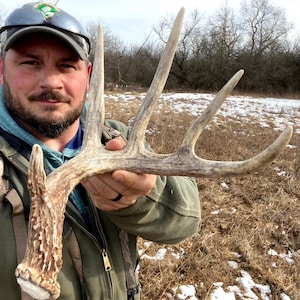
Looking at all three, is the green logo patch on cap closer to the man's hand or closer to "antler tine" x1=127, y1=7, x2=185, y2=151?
"antler tine" x1=127, y1=7, x2=185, y2=151

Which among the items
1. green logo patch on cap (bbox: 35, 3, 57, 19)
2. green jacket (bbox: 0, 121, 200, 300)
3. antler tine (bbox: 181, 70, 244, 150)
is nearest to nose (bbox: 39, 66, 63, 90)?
green logo patch on cap (bbox: 35, 3, 57, 19)

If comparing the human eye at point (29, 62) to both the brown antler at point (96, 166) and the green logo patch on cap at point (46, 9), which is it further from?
the brown antler at point (96, 166)

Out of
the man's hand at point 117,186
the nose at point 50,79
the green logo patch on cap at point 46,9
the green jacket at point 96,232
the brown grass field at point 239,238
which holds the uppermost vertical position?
the green logo patch on cap at point 46,9

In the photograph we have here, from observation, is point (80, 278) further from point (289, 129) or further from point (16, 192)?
point (289, 129)

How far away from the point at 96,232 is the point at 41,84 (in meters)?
0.75

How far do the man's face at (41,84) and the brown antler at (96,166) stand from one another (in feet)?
0.96

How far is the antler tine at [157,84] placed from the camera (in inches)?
56.5

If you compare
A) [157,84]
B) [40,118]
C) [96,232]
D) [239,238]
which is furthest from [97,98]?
[239,238]

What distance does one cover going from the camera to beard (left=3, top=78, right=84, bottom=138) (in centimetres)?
172

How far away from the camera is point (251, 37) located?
37188mm

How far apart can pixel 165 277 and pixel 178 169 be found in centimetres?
240

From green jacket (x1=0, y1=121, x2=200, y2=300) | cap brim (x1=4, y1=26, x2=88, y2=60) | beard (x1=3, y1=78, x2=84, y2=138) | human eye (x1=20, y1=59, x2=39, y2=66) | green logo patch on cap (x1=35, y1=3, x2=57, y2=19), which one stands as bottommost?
green jacket (x1=0, y1=121, x2=200, y2=300)

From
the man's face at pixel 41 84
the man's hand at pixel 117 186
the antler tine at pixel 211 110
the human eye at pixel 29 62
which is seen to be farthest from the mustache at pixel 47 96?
the antler tine at pixel 211 110

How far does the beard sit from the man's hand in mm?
455
